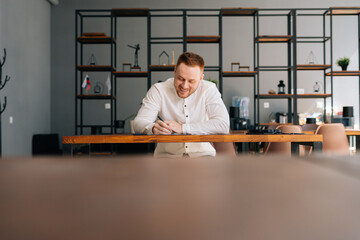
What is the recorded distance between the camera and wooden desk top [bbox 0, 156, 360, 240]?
0.42 ft

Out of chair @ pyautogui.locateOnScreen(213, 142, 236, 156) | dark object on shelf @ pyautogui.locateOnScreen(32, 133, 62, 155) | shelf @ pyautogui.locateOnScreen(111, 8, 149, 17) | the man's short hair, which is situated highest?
shelf @ pyautogui.locateOnScreen(111, 8, 149, 17)

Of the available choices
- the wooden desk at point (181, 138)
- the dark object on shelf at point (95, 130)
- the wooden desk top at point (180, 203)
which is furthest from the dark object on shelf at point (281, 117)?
the wooden desk top at point (180, 203)

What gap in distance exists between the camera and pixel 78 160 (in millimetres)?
248

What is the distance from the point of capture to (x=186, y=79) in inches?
78.7

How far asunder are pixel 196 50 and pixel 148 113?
532 cm

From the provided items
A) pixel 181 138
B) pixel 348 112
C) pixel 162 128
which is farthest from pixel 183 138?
pixel 348 112

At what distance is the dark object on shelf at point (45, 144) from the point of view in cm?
604

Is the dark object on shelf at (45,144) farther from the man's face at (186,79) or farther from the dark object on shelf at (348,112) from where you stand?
the dark object on shelf at (348,112)

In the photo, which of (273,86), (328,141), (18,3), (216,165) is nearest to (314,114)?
(273,86)

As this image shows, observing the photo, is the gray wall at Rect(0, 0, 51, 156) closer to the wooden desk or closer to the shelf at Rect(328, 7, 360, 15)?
the wooden desk

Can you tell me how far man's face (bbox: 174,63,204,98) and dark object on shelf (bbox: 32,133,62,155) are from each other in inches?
182

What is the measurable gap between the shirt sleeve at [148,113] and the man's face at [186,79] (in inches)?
7.1

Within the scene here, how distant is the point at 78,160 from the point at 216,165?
0.11m

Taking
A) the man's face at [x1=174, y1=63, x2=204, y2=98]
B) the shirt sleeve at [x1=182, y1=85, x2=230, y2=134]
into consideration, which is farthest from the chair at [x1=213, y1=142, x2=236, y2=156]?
the man's face at [x1=174, y1=63, x2=204, y2=98]
